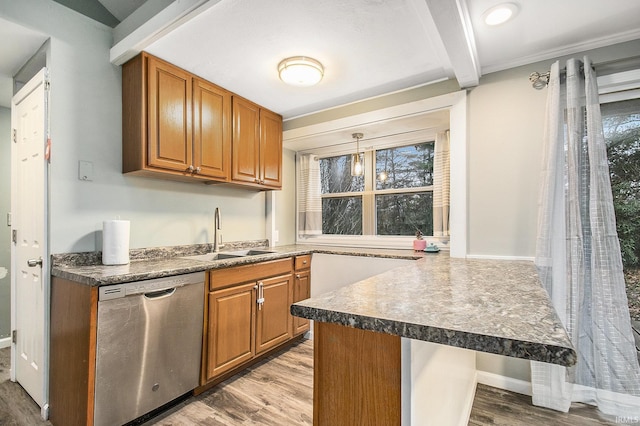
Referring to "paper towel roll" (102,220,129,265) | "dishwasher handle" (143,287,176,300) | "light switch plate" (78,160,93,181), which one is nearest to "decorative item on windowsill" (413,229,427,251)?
"dishwasher handle" (143,287,176,300)

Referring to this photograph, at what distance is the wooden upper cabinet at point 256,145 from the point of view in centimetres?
277

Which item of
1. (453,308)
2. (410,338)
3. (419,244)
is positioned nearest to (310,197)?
(419,244)

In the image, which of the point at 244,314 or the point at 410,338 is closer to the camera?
the point at 410,338

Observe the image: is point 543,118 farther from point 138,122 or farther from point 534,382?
point 138,122

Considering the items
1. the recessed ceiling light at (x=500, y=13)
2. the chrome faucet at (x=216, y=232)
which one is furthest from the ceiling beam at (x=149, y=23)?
the recessed ceiling light at (x=500, y=13)

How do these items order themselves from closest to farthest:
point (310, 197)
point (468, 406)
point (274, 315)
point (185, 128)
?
1. point (468, 406)
2. point (185, 128)
3. point (274, 315)
4. point (310, 197)

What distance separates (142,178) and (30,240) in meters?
0.79

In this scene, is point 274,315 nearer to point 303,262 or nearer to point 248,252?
point 303,262

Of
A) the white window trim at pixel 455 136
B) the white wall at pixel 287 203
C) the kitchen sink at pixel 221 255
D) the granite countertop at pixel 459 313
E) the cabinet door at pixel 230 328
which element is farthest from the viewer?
the white wall at pixel 287 203

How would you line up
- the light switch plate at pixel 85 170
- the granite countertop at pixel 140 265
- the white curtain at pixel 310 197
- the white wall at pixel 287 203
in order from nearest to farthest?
the granite countertop at pixel 140 265 → the light switch plate at pixel 85 170 → the white wall at pixel 287 203 → the white curtain at pixel 310 197

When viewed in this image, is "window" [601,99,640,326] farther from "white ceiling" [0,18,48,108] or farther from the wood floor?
"white ceiling" [0,18,48,108]

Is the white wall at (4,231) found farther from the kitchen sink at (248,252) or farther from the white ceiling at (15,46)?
the kitchen sink at (248,252)

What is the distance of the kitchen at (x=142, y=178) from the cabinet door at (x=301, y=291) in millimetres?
1088

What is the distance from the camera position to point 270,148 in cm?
316
